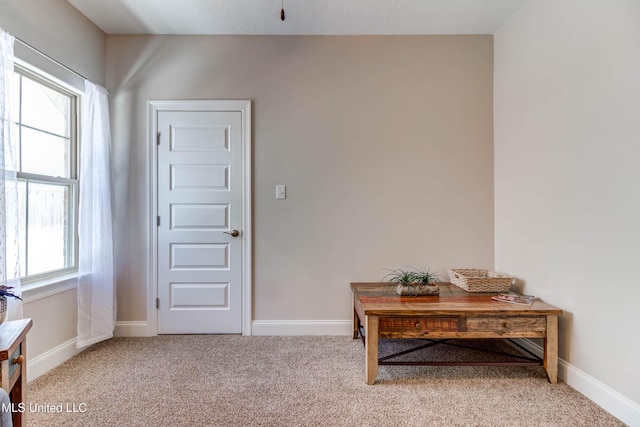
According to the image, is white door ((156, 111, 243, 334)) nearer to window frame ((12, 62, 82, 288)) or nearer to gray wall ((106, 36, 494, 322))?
gray wall ((106, 36, 494, 322))

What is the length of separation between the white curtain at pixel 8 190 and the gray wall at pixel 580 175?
3220 mm

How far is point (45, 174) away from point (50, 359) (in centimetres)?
127

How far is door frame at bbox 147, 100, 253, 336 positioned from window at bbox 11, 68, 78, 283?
1.72 feet

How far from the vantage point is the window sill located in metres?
1.87

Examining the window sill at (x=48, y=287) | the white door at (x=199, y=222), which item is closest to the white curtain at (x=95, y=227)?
the window sill at (x=48, y=287)

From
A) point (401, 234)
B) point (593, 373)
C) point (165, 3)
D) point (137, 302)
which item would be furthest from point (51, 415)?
point (593, 373)

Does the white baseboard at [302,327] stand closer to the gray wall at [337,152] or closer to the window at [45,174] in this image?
the gray wall at [337,152]

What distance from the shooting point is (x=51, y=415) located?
5.15 feet

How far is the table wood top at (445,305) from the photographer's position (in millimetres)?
1840

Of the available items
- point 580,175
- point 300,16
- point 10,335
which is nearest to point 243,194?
point 300,16

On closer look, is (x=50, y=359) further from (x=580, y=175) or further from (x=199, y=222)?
(x=580, y=175)

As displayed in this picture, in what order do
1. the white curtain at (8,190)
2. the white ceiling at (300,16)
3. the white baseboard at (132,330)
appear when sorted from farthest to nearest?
the white baseboard at (132,330) < the white ceiling at (300,16) < the white curtain at (8,190)

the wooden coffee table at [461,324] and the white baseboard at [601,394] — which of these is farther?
the wooden coffee table at [461,324]

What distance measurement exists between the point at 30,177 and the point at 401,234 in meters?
2.71
